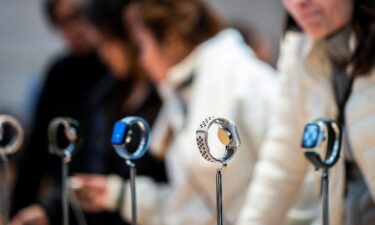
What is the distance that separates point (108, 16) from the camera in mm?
2045

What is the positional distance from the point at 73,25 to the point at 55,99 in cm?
27

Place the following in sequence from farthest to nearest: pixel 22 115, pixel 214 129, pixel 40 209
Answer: pixel 22 115 → pixel 40 209 → pixel 214 129

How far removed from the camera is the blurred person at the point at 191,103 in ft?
5.49

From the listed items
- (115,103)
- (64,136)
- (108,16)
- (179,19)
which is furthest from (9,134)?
(115,103)

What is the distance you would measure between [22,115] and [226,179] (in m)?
2.34

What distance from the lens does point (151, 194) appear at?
6.18ft

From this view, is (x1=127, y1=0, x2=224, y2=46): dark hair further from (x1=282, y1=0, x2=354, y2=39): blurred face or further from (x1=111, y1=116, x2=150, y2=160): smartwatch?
(x1=111, y1=116, x2=150, y2=160): smartwatch

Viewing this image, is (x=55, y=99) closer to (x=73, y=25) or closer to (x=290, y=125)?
(x=73, y=25)

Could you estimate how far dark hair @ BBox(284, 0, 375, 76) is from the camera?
49.8 inches

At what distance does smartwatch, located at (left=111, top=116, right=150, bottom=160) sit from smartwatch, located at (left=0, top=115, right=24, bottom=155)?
0.24 m

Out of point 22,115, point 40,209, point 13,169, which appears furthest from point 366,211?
point 22,115

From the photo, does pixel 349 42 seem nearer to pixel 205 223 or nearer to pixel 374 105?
pixel 374 105

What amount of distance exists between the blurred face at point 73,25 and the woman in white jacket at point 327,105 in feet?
4.25

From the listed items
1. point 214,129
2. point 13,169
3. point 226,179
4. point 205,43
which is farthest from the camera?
Result: point 13,169
